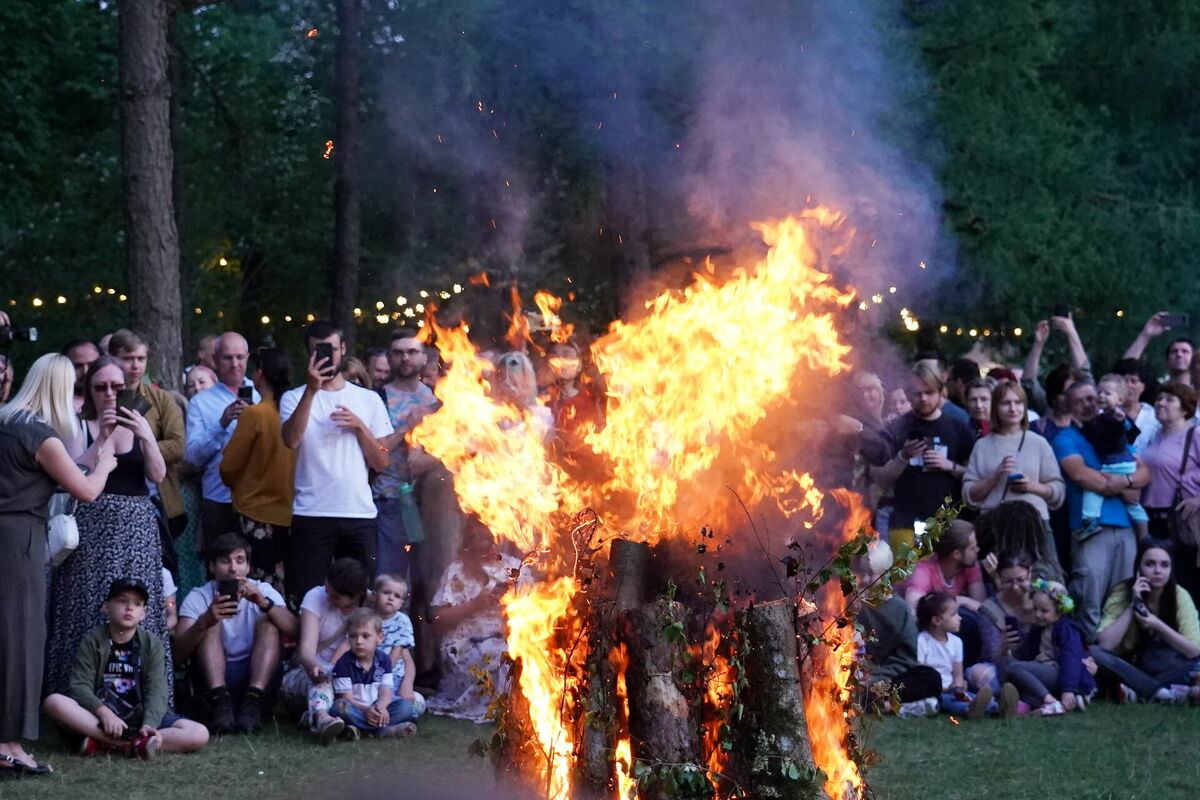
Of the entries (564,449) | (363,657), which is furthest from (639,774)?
(363,657)

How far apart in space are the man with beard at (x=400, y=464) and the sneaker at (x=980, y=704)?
336 centimetres

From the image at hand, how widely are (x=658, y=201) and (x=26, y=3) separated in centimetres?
1328

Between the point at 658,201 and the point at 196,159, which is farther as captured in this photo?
the point at 196,159

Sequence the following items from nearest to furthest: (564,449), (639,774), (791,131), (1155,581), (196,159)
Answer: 1. (639,774)
2. (564,449)
3. (791,131)
4. (1155,581)
5. (196,159)

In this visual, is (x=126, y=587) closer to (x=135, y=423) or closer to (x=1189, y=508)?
(x=135, y=423)

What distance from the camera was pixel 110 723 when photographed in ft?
23.0

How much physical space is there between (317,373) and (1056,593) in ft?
14.8

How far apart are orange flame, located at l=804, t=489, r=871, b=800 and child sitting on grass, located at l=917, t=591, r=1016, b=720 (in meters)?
3.37

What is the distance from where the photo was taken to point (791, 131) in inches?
328

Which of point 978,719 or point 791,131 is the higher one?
point 791,131

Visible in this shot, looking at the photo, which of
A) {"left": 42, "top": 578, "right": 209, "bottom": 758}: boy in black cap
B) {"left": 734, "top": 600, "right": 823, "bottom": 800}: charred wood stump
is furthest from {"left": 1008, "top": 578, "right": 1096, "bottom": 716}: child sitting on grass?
{"left": 42, "top": 578, "right": 209, "bottom": 758}: boy in black cap

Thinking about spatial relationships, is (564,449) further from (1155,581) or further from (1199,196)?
(1199,196)

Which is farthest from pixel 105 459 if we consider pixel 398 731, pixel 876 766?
pixel 876 766

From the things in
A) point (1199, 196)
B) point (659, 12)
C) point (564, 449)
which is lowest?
point (564, 449)
